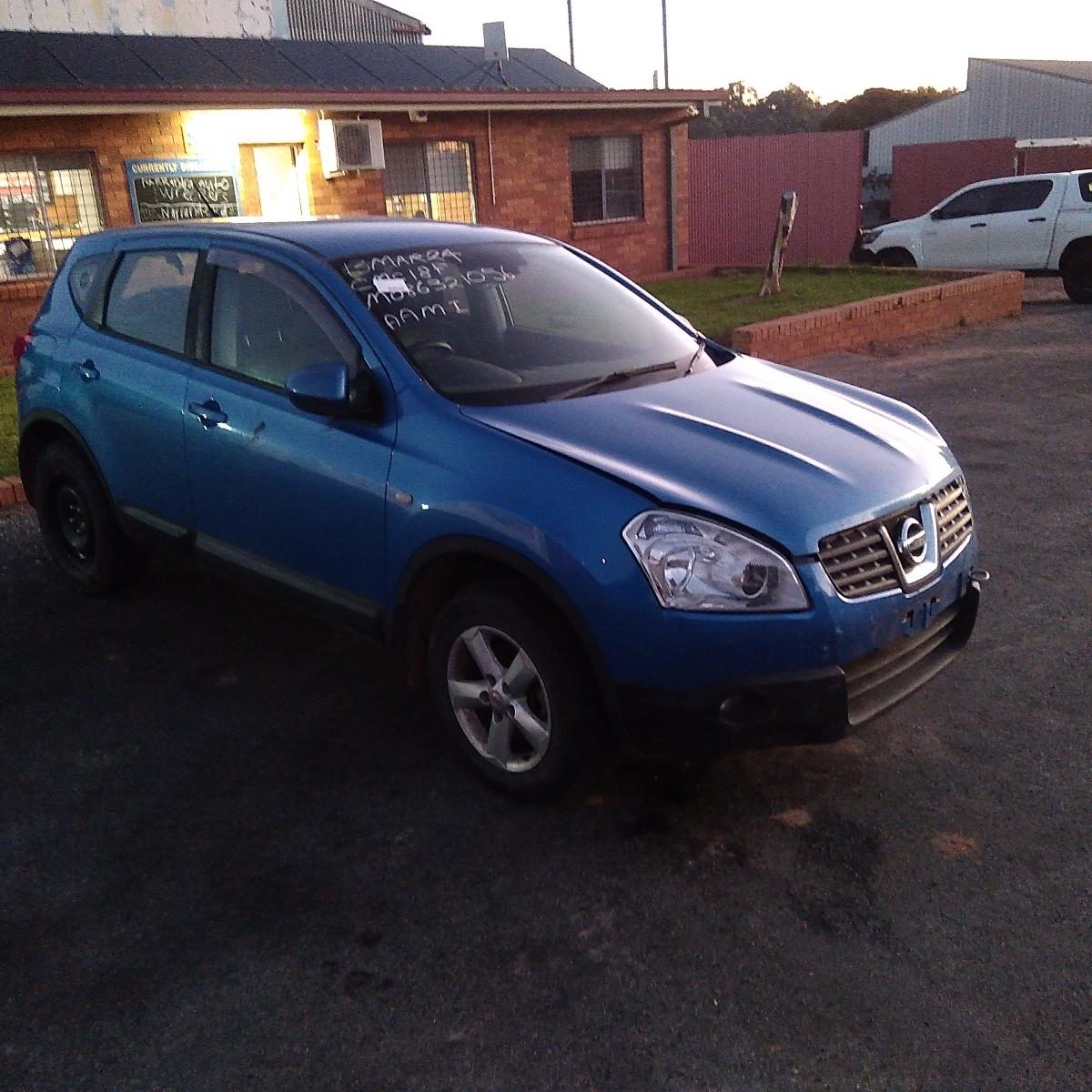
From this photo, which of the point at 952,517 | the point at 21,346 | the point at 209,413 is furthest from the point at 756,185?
the point at 952,517

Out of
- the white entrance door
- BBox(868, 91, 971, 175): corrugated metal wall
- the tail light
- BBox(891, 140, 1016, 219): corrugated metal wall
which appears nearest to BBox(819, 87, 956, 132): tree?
BBox(868, 91, 971, 175): corrugated metal wall

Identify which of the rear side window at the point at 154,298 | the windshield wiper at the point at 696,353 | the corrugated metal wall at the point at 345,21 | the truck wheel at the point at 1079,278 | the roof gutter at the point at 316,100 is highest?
the corrugated metal wall at the point at 345,21

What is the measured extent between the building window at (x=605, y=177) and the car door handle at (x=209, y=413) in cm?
1406

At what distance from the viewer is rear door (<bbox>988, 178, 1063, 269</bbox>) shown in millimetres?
16000

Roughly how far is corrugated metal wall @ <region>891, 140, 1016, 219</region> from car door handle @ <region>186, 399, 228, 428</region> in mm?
26346

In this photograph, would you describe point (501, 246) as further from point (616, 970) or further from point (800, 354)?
point (800, 354)

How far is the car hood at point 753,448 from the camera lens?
330 cm

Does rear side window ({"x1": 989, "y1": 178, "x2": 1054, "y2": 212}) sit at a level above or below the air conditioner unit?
below

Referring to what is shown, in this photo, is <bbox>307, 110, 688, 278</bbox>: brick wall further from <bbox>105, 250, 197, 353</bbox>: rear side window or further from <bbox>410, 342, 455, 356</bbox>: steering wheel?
<bbox>410, 342, 455, 356</bbox>: steering wheel

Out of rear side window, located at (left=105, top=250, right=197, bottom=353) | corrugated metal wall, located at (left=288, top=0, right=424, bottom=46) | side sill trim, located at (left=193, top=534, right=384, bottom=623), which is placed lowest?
side sill trim, located at (left=193, top=534, right=384, bottom=623)

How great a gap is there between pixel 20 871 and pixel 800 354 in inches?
367

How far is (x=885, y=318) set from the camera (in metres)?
12.4

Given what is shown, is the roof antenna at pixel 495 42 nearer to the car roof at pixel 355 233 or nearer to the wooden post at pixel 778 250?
the wooden post at pixel 778 250

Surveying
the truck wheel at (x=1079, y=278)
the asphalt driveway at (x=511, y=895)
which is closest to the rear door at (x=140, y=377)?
the asphalt driveway at (x=511, y=895)
